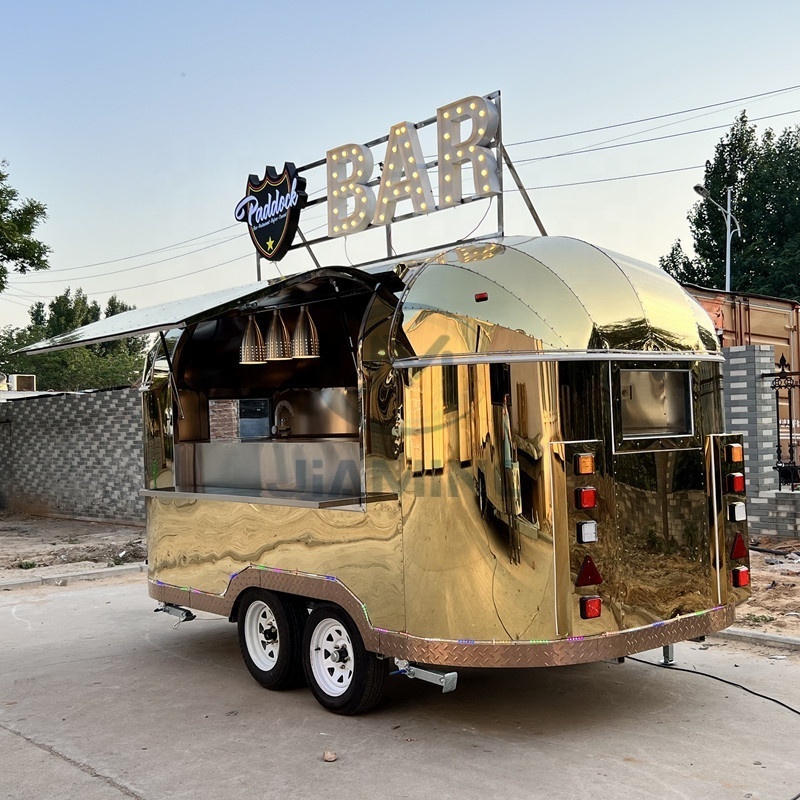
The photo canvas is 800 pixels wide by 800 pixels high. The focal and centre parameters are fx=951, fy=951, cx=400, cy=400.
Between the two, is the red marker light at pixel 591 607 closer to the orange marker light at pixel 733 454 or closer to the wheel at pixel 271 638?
the orange marker light at pixel 733 454

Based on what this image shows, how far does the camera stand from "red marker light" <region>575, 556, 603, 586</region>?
5262 mm

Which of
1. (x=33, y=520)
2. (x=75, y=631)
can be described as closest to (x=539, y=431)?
(x=75, y=631)

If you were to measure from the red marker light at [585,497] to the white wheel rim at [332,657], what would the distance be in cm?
179

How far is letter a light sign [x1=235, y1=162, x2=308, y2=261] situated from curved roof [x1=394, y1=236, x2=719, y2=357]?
17.9 ft

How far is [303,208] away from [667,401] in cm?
628

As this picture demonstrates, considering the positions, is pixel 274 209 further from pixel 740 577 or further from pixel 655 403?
pixel 740 577

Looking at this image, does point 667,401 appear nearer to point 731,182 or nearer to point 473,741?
point 473,741

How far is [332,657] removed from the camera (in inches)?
246

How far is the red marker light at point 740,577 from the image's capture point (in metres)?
6.10

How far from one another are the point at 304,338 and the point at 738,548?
145 inches

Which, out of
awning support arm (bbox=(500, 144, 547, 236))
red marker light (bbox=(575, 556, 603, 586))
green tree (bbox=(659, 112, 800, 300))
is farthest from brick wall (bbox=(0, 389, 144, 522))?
green tree (bbox=(659, 112, 800, 300))

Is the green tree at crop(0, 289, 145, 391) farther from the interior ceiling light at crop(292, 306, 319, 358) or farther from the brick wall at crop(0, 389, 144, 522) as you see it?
the interior ceiling light at crop(292, 306, 319, 358)

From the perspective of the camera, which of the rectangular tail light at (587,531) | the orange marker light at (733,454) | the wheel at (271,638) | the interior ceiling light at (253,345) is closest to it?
the rectangular tail light at (587,531)

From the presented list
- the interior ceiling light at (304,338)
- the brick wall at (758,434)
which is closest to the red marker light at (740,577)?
the interior ceiling light at (304,338)
